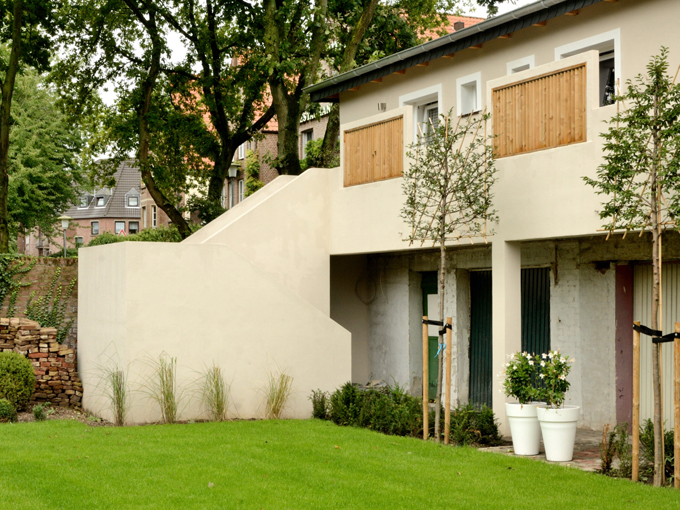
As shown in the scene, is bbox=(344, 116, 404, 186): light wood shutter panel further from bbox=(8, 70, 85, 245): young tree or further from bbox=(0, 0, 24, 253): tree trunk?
bbox=(8, 70, 85, 245): young tree

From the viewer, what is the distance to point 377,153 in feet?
47.8

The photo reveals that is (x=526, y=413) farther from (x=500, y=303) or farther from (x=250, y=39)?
(x=250, y=39)

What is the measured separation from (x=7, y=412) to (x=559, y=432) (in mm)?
8606

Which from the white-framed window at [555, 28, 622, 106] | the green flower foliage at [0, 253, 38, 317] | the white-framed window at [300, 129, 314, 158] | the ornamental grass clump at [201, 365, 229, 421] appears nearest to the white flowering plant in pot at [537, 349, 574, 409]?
the white-framed window at [555, 28, 622, 106]

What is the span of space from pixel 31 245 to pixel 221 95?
57.6m

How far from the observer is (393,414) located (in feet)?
39.7

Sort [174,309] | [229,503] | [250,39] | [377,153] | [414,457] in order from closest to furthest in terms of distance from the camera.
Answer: [229,503] < [414,457] < [174,309] < [377,153] < [250,39]

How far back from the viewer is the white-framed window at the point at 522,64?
13016 mm

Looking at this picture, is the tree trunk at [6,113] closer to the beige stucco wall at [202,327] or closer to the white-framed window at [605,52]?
the beige stucco wall at [202,327]

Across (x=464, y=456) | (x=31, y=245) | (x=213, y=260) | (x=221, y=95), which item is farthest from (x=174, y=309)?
(x=31, y=245)

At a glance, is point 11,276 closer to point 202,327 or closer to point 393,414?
point 202,327

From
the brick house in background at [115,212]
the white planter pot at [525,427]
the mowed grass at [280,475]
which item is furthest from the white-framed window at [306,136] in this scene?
the brick house in background at [115,212]

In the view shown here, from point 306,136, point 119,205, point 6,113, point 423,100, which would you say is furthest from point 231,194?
point 119,205

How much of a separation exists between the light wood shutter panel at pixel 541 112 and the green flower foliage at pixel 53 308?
10633mm
